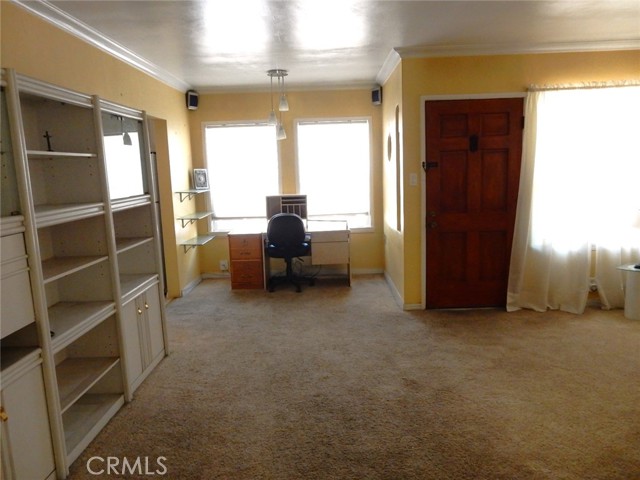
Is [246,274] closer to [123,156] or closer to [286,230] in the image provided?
[286,230]

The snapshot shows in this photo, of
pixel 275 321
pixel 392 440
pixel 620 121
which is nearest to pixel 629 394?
pixel 392 440

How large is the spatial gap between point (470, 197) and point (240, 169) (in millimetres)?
3032

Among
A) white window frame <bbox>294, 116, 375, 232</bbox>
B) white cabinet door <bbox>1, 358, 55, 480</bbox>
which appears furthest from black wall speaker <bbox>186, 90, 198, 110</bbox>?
white cabinet door <bbox>1, 358, 55, 480</bbox>

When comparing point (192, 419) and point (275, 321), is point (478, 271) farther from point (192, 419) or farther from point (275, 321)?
point (192, 419)

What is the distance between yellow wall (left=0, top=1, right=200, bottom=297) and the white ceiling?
0.11 metres

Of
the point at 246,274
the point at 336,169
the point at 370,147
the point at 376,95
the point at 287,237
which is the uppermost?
the point at 376,95

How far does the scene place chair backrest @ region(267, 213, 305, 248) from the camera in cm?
513

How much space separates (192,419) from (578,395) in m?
2.36

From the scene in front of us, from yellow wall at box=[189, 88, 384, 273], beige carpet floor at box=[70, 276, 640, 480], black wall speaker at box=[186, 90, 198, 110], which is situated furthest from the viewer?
yellow wall at box=[189, 88, 384, 273]

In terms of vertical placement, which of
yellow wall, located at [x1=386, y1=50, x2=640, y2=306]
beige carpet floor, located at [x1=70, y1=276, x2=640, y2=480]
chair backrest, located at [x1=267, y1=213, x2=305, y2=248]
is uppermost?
yellow wall, located at [x1=386, y1=50, x2=640, y2=306]

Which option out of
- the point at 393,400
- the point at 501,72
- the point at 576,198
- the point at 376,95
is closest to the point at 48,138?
the point at 393,400

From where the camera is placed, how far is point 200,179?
5.68m

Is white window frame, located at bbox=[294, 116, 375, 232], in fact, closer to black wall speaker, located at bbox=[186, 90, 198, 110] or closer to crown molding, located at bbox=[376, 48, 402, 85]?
crown molding, located at bbox=[376, 48, 402, 85]

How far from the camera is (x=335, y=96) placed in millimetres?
5730
